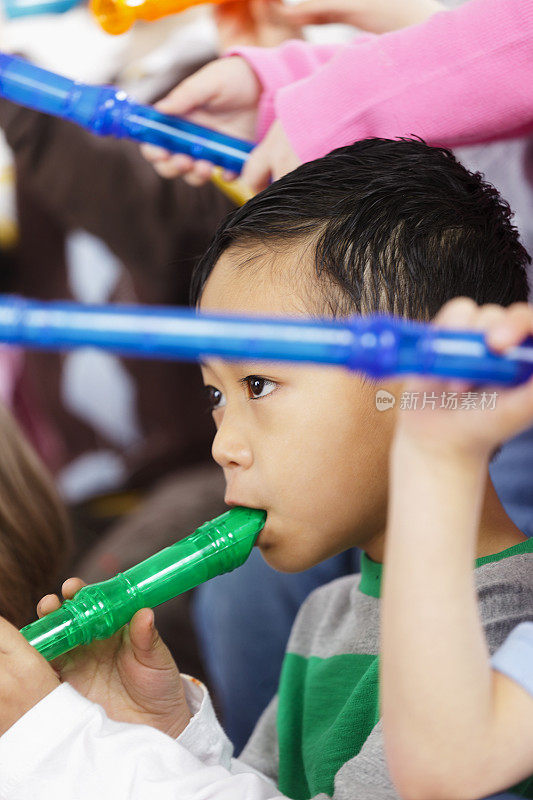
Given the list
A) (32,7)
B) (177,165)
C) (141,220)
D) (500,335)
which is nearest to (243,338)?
(500,335)

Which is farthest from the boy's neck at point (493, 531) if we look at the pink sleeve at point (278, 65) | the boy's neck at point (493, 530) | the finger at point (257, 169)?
the pink sleeve at point (278, 65)

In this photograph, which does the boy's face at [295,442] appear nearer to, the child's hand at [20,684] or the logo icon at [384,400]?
the logo icon at [384,400]

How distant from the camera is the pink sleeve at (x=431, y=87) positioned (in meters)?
0.72

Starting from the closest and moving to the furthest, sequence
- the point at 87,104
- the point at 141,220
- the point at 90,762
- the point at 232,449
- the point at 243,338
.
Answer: the point at 243,338 < the point at 90,762 < the point at 232,449 < the point at 87,104 < the point at 141,220

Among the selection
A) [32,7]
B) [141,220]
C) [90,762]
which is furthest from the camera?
[141,220]

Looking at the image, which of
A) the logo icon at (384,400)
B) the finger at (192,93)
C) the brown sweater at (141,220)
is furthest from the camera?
the brown sweater at (141,220)

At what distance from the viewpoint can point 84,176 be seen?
4.67 ft

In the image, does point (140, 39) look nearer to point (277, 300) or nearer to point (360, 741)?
point (277, 300)

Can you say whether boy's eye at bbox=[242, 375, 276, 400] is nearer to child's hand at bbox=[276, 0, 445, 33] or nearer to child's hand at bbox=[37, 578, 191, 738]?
child's hand at bbox=[37, 578, 191, 738]

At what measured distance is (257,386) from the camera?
0.67m

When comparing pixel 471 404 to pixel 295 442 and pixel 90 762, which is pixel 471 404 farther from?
pixel 90 762

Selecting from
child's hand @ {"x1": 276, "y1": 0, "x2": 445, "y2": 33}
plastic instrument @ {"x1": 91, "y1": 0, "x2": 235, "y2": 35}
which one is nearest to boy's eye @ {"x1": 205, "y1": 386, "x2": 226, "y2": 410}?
plastic instrument @ {"x1": 91, "y1": 0, "x2": 235, "y2": 35}

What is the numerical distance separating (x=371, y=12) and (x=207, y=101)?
20 centimetres

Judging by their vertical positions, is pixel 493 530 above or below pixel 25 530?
above
